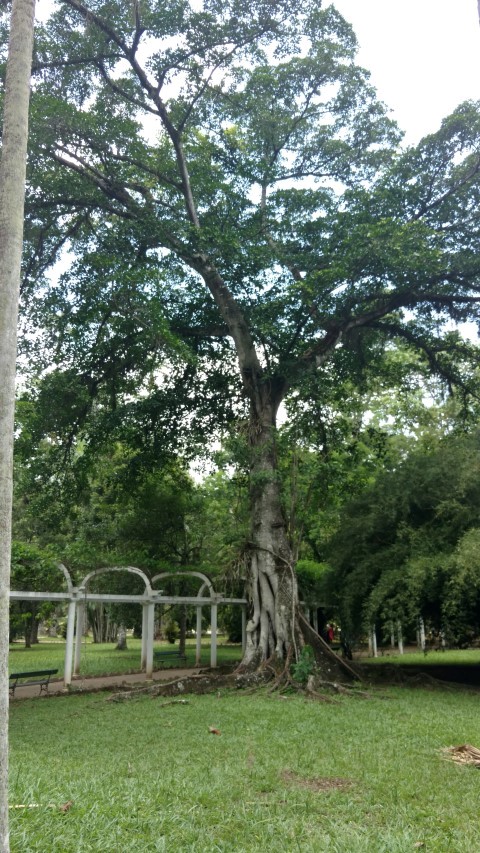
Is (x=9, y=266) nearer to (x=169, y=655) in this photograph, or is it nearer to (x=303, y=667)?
(x=303, y=667)

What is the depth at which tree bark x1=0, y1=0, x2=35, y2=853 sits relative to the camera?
3133 mm

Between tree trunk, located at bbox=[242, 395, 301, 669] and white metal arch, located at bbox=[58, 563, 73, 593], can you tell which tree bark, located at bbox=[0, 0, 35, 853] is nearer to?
tree trunk, located at bbox=[242, 395, 301, 669]

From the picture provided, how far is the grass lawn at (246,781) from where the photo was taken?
4.06 meters

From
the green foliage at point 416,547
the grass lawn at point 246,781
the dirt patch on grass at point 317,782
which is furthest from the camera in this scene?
the green foliage at point 416,547

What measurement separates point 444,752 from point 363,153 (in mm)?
13820

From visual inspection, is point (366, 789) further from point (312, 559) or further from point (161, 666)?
point (312, 559)

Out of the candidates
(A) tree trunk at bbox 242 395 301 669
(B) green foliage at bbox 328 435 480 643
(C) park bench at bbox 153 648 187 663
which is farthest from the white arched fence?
(B) green foliage at bbox 328 435 480 643

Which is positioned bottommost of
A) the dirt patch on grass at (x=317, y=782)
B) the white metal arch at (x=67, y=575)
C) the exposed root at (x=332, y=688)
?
the exposed root at (x=332, y=688)

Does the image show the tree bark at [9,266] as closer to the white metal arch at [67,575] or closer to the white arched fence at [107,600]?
the white arched fence at [107,600]

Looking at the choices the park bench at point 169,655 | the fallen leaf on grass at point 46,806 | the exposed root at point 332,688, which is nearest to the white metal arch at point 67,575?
the exposed root at point 332,688

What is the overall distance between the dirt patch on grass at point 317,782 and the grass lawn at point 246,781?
0.06 feet

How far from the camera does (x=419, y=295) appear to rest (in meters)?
15.1

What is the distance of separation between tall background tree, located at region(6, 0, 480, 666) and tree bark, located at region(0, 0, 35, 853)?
25.6 feet

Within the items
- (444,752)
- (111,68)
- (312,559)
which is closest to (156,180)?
(111,68)
